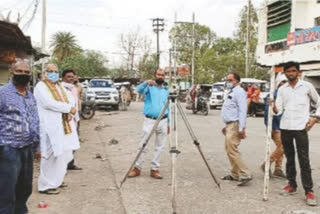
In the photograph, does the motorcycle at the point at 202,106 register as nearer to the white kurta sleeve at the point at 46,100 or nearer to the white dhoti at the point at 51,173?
the white dhoti at the point at 51,173

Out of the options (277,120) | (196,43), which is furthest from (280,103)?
(196,43)

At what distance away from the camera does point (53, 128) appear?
6.79 metres

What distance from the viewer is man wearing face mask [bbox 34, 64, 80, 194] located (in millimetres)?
6766

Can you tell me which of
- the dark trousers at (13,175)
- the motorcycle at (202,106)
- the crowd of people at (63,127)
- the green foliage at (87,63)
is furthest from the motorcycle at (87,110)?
the green foliage at (87,63)

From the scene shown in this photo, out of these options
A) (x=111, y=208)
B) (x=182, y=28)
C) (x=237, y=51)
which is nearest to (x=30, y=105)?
(x=111, y=208)

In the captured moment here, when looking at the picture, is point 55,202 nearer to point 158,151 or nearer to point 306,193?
point 158,151

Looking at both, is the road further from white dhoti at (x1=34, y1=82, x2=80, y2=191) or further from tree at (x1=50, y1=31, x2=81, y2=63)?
tree at (x1=50, y1=31, x2=81, y2=63)

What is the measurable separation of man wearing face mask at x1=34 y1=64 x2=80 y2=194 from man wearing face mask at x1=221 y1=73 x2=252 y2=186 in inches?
96.0

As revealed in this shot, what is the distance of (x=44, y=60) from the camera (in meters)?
25.5

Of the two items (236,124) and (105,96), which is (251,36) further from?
(236,124)

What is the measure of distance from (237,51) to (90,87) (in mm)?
37388

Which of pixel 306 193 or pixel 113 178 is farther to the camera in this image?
pixel 113 178

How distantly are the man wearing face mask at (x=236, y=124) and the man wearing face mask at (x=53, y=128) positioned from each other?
244cm

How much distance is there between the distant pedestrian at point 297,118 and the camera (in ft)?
21.4
